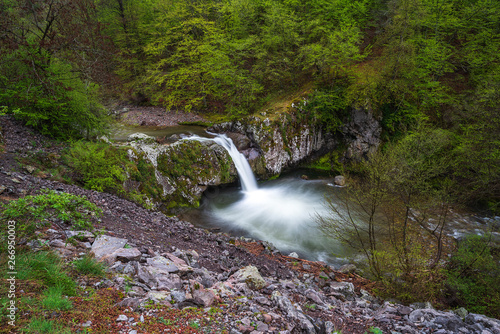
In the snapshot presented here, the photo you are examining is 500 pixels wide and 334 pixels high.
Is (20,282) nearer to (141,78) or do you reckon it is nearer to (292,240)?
(292,240)

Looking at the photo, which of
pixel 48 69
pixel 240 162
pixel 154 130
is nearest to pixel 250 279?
pixel 48 69

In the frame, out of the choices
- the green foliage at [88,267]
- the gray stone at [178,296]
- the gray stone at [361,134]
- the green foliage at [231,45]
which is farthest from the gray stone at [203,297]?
the gray stone at [361,134]

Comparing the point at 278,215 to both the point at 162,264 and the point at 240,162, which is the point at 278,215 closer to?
the point at 240,162

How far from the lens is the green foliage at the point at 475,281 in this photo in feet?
18.7

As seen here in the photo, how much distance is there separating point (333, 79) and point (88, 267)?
16.5 metres

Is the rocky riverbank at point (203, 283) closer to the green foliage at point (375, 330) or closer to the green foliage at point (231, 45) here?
the green foliage at point (375, 330)

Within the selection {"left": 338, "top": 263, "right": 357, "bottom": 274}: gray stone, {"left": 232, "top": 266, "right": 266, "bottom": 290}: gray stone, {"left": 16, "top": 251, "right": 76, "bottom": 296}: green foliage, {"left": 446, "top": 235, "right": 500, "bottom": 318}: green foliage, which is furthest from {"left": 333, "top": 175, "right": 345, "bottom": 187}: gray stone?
{"left": 16, "top": 251, "right": 76, "bottom": 296}: green foliage

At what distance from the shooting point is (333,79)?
15.6 m

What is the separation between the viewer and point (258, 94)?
1792 cm

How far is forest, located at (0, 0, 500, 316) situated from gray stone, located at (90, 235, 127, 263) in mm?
3955

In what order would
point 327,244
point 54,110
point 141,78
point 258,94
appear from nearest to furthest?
point 54,110 → point 327,244 → point 258,94 → point 141,78

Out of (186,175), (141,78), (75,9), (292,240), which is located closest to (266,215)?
(292,240)

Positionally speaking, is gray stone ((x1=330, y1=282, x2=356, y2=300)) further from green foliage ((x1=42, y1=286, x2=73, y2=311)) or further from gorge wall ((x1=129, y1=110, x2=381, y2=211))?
gorge wall ((x1=129, y1=110, x2=381, y2=211))

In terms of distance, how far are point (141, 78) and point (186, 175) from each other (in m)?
13.4
